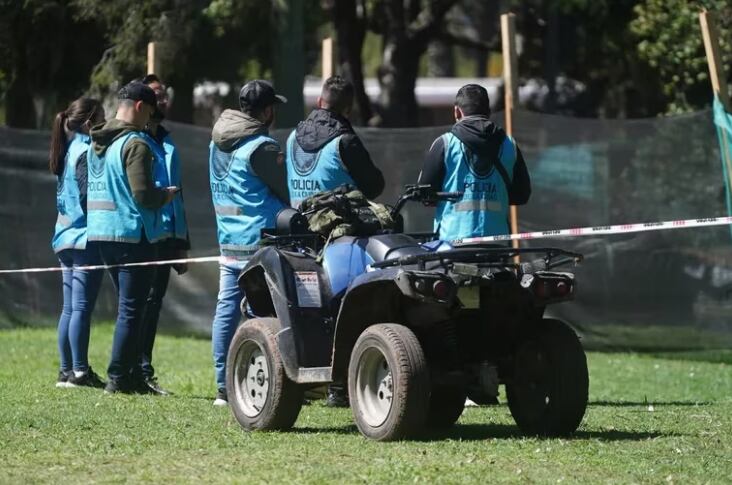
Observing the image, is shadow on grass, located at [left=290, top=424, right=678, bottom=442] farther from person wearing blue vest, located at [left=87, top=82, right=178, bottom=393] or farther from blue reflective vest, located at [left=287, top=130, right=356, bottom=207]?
person wearing blue vest, located at [left=87, top=82, right=178, bottom=393]

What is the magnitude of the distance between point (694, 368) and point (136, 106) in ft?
17.3

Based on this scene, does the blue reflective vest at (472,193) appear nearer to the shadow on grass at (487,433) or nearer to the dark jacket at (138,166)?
the shadow on grass at (487,433)

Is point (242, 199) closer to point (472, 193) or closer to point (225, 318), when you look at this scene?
point (225, 318)

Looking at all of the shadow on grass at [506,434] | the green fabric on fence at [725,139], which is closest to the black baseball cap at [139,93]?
the shadow on grass at [506,434]

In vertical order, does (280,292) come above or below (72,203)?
below

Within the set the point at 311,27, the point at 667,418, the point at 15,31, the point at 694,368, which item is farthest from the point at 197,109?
the point at 667,418

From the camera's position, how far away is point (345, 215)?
7781 millimetres

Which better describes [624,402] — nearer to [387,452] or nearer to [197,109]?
[387,452]

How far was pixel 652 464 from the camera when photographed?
6.71 m

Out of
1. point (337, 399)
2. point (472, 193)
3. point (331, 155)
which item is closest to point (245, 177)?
point (331, 155)

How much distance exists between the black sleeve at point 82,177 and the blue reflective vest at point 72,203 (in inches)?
1.0

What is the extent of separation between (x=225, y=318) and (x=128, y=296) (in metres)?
0.76

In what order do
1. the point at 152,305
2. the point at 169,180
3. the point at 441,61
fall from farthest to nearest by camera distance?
the point at 441,61, the point at 152,305, the point at 169,180

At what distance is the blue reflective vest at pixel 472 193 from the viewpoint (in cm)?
895
